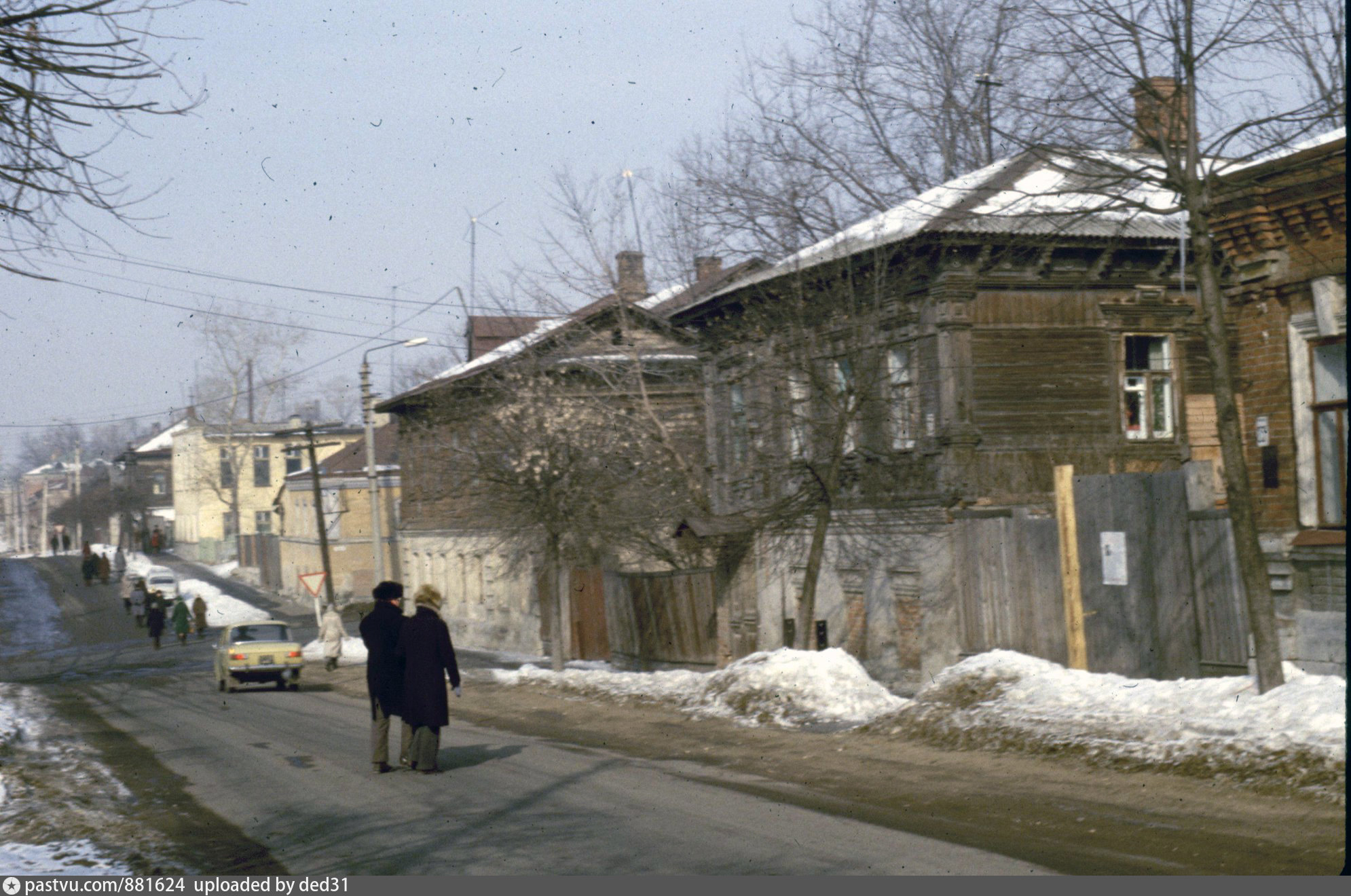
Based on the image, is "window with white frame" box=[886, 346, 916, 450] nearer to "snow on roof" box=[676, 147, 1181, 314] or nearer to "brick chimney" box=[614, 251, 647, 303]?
"snow on roof" box=[676, 147, 1181, 314]

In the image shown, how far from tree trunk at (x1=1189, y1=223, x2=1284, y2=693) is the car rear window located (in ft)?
67.6

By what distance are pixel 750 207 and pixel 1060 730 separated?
18717 mm

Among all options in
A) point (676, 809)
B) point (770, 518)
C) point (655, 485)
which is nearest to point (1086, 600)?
point (770, 518)

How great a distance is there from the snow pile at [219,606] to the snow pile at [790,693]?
144 ft

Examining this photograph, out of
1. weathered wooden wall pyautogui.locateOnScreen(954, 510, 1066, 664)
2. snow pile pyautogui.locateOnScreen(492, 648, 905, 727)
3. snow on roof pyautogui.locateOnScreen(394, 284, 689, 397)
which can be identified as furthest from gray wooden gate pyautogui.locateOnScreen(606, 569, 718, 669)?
weathered wooden wall pyautogui.locateOnScreen(954, 510, 1066, 664)

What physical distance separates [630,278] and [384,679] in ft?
74.9

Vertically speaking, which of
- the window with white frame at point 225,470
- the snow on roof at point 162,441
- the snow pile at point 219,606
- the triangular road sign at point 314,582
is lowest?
the snow pile at point 219,606

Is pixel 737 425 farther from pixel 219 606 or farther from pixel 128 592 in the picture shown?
pixel 219 606

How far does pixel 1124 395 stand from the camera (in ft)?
77.3

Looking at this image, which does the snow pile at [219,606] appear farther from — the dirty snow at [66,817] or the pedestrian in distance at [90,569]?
the dirty snow at [66,817]

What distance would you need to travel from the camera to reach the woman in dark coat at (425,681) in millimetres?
12156

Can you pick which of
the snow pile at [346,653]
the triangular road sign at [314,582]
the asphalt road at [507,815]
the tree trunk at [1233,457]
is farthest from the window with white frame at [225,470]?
the tree trunk at [1233,457]

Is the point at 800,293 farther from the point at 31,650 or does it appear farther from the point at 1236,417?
the point at 31,650

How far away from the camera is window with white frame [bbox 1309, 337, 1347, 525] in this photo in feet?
52.0
